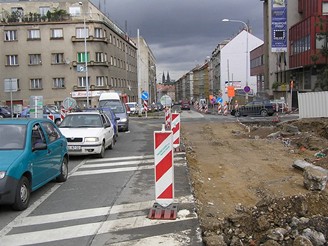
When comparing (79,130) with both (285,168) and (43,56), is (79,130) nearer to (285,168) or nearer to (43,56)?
(285,168)

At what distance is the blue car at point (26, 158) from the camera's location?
267 inches

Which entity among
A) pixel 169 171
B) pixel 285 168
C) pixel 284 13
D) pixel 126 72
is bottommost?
pixel 285 168

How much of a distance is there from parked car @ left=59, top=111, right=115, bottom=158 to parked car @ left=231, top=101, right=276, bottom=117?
3023cm

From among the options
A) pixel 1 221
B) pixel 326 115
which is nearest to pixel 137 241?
pixel 1 221

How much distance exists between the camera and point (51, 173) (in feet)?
28.5

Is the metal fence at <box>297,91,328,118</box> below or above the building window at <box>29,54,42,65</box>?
below

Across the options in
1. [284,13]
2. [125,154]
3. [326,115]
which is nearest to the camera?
[125,154]

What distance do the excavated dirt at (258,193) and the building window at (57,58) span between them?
44.8 meters

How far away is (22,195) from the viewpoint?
7.12 meters

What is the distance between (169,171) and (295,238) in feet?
6.68

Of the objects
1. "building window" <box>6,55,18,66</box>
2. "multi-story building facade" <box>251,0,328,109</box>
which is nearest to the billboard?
"multi-story building facade" <box>251,0,328,109</box>

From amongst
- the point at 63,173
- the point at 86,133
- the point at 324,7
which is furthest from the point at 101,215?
the point at 324,7

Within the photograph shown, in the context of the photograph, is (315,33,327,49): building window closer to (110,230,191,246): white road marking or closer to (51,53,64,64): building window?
(51,53,64,64): building window

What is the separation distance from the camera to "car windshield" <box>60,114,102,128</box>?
14.5m
